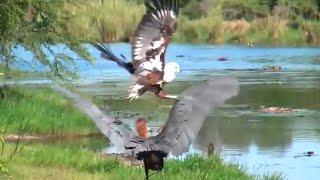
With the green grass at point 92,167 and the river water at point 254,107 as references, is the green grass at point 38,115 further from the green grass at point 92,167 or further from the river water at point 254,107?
the green grass at point 92,167

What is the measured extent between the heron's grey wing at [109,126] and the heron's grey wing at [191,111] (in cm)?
25

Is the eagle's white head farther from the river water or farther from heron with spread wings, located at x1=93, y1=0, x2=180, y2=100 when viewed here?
the river water

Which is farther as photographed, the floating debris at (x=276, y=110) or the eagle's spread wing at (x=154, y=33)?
the floating debris at (x=276, y=110)

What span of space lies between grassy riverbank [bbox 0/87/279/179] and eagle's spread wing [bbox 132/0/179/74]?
1403 mm

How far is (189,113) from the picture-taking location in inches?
311

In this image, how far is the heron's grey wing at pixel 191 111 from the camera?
7.67m

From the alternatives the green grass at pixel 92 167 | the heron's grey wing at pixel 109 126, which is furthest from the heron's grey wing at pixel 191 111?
the green grass at pixel 92 167

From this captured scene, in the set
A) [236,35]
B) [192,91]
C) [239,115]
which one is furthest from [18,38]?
[236,35]

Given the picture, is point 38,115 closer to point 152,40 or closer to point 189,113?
point 152,40

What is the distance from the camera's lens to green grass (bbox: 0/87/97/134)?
60.2ft

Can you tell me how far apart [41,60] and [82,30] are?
3.50m

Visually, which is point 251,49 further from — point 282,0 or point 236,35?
point 282,0

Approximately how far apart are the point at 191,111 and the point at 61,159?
438cm

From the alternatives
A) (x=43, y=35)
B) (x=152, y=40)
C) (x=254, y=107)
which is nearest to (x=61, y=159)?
(x=152, y=40)
